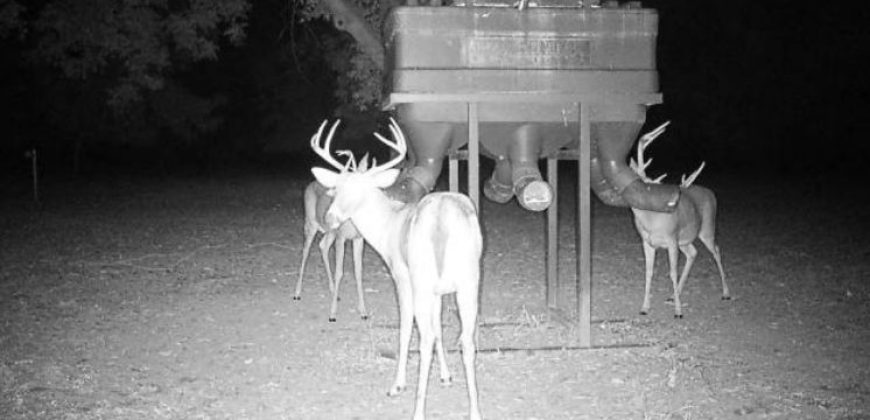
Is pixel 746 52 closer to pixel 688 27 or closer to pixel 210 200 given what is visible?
pixel 688 27

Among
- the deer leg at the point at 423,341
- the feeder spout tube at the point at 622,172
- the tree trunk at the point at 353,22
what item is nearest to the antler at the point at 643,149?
the feeder spout tube at the point at 622,172

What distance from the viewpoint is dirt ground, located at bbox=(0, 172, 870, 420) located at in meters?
6.33

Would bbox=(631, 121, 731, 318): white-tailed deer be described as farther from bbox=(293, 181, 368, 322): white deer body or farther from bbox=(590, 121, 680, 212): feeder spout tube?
bbox=(293, 181, 368, 322): white deer body

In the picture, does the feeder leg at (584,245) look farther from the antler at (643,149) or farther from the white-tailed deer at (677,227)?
the white-tailed deer at (677,227)

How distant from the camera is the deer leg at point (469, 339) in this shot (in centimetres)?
582

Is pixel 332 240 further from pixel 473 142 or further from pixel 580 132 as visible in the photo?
pixel 580 132

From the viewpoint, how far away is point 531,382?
268 inches

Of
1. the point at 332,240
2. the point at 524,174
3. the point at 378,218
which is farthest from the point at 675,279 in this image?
the point at 378,218

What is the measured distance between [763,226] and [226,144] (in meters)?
50.7

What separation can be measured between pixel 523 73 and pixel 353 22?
7.83 metres

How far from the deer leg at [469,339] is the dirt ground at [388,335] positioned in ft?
0.92

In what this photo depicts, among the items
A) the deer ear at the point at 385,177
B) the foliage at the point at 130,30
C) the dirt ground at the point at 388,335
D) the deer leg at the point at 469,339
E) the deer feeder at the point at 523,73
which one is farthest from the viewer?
the foliage at the point at 130,30

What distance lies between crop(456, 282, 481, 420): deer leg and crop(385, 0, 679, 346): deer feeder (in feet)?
4.99

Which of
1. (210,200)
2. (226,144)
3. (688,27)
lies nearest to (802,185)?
(688,27)
